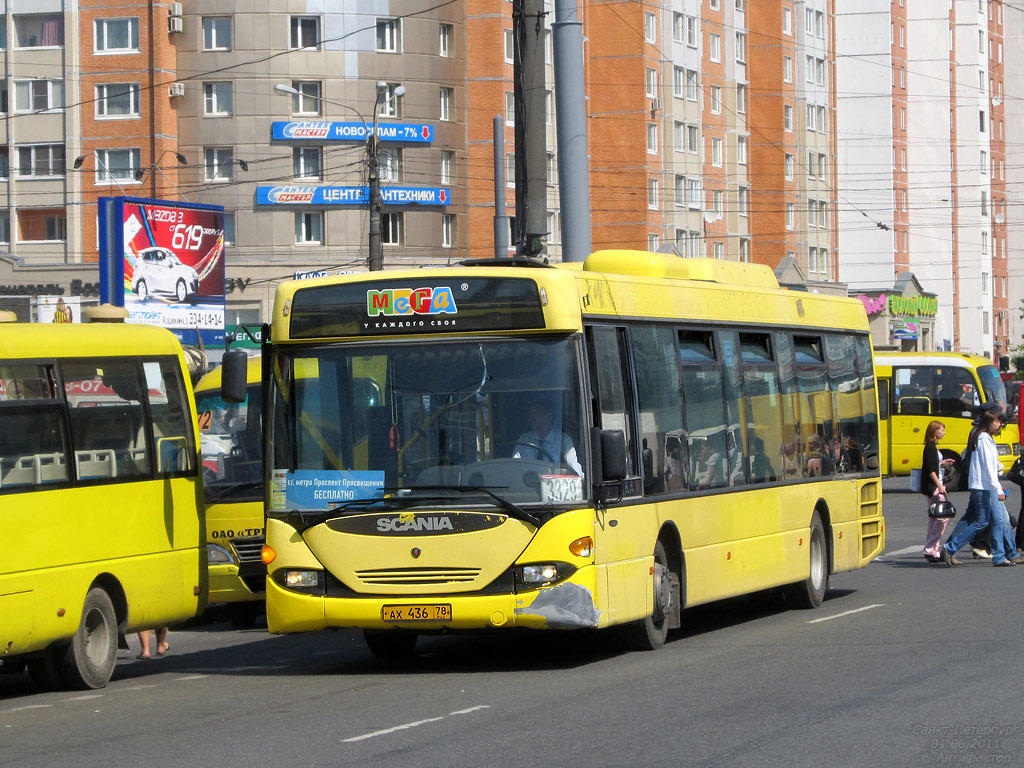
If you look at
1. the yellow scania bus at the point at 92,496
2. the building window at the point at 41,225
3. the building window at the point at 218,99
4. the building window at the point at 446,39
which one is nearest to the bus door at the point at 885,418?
the yellow scania bus at the point at 92,496

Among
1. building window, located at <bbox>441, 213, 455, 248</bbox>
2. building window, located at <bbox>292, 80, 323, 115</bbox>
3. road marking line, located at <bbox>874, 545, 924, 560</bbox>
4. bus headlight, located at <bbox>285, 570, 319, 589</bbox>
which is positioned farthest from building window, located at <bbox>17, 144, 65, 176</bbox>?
bus headlight, located at <bbox>285, 570, 319, 589</bbox>

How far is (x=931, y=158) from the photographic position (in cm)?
9806

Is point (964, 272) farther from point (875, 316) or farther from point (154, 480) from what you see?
point (154, 480)

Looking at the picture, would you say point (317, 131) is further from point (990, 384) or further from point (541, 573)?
point (541, 573)

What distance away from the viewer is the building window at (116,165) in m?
64.3

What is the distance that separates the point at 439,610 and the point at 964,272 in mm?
95376

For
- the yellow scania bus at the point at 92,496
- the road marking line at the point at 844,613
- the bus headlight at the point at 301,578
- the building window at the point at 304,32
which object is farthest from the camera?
the building window at the point at 304,32

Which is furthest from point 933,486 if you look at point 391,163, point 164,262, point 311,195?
point 391,163

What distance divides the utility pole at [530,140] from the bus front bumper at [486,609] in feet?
22.9

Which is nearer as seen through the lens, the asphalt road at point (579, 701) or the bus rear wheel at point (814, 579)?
the asphalt road at point (579, 701)

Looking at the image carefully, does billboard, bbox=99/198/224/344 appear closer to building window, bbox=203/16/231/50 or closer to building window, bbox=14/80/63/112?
building window, bbox=203/16/231/50

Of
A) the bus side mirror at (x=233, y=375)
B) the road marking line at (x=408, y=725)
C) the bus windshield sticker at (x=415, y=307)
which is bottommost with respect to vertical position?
the road marking line at (x=408, y=725)

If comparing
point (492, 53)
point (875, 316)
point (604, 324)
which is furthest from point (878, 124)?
point (604, 324)

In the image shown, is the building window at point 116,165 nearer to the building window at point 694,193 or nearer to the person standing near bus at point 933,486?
the building window at point 694,193
